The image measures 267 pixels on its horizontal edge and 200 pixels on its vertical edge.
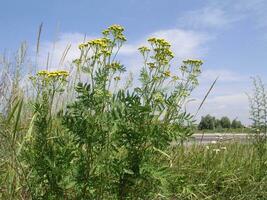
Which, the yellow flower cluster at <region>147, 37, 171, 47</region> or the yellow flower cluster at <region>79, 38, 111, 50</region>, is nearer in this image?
the yellow flower cluster at <region>79, 38, 111, 50</region>

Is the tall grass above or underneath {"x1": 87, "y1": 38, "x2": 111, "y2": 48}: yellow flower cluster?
underneath

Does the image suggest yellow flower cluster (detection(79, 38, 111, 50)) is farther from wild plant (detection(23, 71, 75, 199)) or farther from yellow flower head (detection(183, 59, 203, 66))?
yellow flower head (detection(183, 59, 203, 66))

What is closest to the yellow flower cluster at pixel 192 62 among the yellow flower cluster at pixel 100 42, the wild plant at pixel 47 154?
the yellow flower cluster at pixel 100 42

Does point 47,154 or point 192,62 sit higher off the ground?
point 192,62

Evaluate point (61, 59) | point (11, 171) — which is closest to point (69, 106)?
point (11, 171)

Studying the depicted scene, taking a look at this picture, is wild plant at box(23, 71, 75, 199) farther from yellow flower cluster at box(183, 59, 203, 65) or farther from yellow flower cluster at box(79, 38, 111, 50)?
yellow flower cluster at box(183, 59, 203, 65)

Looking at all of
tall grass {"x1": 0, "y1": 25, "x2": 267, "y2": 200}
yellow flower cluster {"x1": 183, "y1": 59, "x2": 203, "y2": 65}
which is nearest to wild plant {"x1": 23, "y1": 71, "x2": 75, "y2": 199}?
tall grass {"x1": 0, "y1": 25, "x2": 267, "y2": 200}

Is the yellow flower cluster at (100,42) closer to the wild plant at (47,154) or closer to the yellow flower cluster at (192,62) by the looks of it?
the wild plant at (47,154)

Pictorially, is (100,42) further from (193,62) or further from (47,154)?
(193,62)

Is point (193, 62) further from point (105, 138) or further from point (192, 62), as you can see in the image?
point (105, 138)

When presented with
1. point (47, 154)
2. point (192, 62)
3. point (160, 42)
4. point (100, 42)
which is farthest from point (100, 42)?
point (192, 62)

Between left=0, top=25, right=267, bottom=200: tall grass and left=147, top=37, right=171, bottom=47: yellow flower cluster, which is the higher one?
left=147, top=37, right=171, bottom=47: yellow flower cluster

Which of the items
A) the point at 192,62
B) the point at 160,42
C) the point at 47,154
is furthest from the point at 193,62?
the point at 47,154

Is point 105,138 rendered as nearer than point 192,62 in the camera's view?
Yes
